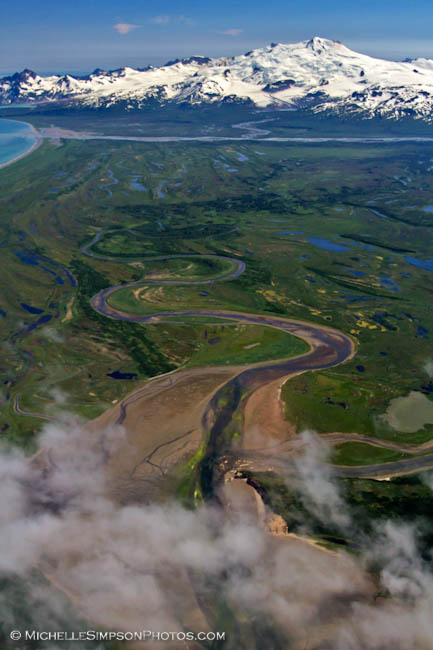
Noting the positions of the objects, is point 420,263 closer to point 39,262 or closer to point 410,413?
point 410,413

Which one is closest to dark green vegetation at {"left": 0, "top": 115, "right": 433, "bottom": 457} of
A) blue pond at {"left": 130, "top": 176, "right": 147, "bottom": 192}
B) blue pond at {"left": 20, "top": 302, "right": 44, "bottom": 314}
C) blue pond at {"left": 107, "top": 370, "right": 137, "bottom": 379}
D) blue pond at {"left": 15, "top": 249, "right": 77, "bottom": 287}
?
blue pond at {"left": 130, "top": 176, "right": 147, "bottom": 192}

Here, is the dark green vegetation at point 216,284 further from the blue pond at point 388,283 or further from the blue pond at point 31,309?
the blue pond at point 31,309

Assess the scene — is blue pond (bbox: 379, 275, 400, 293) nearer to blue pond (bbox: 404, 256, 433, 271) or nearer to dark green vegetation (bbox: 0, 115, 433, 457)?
dark green vegetation (bbox: 0, 115, 433, 457)

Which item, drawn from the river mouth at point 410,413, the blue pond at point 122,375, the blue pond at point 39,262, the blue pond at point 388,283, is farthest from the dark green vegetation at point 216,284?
the river mouth at point 410,413

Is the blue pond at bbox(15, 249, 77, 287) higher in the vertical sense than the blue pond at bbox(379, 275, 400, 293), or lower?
higher

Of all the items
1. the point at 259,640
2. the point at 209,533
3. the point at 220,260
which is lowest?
the point at 259,640

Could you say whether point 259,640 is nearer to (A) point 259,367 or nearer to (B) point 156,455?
(B) point 156,455

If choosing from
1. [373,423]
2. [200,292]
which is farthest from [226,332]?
[373,423]

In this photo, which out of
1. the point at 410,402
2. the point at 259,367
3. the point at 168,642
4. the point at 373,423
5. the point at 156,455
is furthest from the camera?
the point at 259,367
